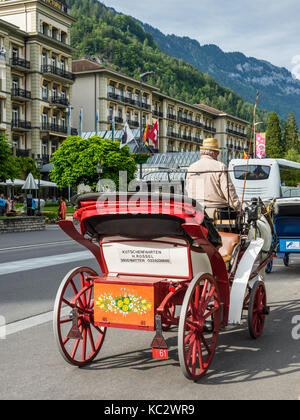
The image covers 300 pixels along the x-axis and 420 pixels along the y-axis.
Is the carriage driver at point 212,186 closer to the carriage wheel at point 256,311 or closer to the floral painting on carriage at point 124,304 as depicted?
Answer: the carriage wheel at point 256,311

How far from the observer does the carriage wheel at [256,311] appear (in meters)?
5.52

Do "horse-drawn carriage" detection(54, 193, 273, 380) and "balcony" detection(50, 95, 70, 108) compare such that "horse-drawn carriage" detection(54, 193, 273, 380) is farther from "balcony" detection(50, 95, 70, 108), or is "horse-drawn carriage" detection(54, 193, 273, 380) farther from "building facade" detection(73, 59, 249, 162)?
"balcony" detection(50, 95, 70, 108)

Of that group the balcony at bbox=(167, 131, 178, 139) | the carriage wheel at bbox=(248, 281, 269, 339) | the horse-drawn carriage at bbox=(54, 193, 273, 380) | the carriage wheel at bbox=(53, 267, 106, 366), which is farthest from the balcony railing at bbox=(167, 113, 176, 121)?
the carriage wheel at bbox=(53, 267, 106, 366)

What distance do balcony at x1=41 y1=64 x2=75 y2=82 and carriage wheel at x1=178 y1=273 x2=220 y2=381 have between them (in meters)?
56.8

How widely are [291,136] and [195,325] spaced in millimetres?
120948

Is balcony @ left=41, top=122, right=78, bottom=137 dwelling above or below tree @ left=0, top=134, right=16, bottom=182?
above

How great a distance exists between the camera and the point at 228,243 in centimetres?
586

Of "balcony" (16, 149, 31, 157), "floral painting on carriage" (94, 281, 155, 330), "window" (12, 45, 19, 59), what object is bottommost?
"floral painting on carriage" (94, 281, 155, 330)

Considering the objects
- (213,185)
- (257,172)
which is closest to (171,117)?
(257,172)

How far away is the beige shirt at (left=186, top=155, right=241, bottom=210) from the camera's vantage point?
19.4ft

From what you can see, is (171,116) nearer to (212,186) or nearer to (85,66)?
(85,66)

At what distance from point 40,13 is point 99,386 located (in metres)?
58.4

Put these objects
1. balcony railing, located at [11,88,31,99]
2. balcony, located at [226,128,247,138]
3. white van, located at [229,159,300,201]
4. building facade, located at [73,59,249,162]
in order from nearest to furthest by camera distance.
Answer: white van, located at [229,159,300,201], balcony railing, located at [11,88,31,99], building facade, located at [73,59,249,162], balcony, located at [226,128,247,138]

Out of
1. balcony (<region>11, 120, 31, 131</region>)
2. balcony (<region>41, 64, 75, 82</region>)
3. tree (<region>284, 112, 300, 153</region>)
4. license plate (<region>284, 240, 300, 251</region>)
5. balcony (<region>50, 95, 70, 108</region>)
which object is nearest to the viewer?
license plate (<region>284, 240, 300, 251</region>)
